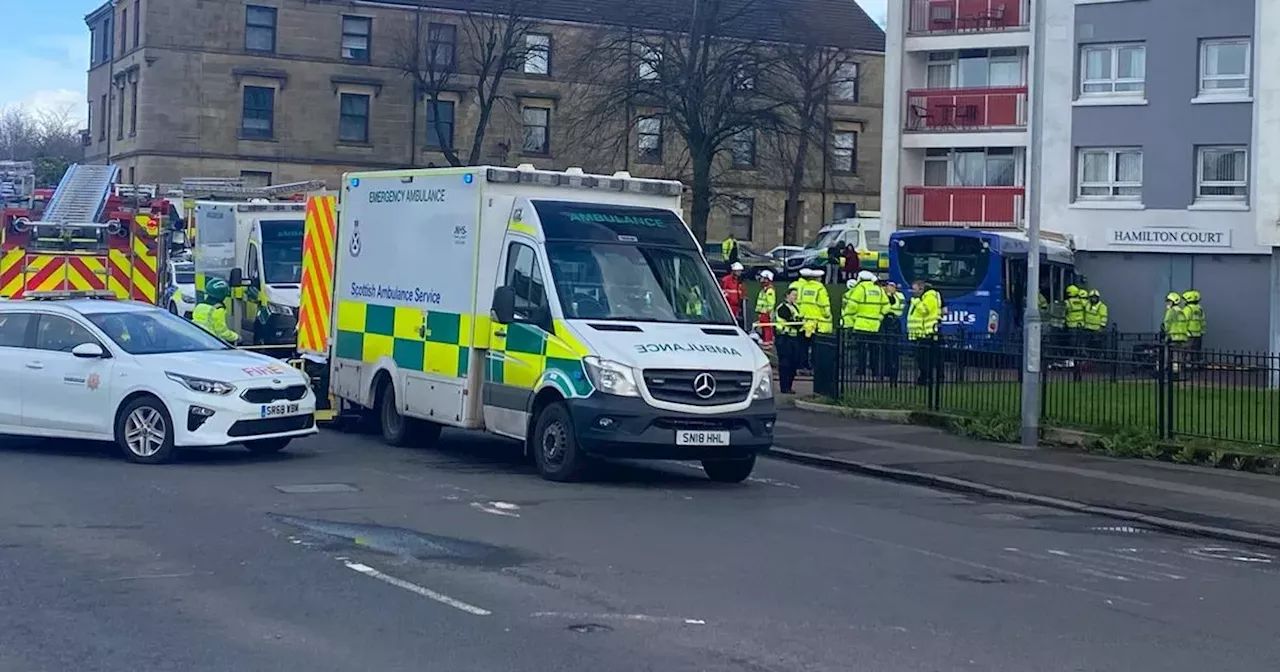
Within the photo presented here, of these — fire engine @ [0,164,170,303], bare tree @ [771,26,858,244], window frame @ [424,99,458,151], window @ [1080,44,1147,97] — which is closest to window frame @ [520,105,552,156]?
window frame @ [424,99,458,151]

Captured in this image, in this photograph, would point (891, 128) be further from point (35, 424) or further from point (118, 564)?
point (118, 564)

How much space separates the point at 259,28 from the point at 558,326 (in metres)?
46.7

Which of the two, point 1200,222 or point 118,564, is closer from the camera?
point 118,564

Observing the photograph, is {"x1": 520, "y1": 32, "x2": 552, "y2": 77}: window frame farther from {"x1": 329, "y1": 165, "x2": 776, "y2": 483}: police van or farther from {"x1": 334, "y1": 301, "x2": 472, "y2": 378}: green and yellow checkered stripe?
{"x1": 329, "y1": 165, "x2": 776, "y2": 483}: police van

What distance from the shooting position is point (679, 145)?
58.1 metres

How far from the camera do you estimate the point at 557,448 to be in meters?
14.1

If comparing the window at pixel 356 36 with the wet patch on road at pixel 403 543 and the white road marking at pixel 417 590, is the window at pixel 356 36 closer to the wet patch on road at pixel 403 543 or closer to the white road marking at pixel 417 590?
the wet patch on road at pixel 403 543

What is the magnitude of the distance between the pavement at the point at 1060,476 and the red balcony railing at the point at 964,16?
83.7ft

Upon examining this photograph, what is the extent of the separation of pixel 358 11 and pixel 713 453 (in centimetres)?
4774

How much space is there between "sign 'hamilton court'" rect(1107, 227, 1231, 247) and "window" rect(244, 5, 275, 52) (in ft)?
107

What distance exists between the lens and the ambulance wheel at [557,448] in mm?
13883

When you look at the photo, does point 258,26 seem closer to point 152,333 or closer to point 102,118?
point 102,118

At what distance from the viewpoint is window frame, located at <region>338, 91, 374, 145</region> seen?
59.1 metres

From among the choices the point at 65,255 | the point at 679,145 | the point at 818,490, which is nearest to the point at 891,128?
the point at 679,145
